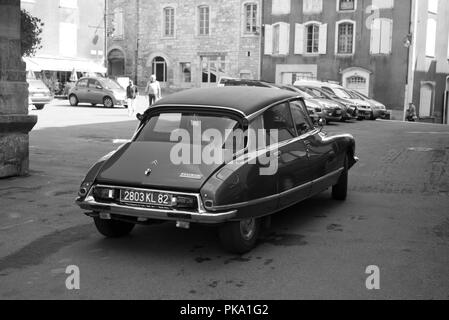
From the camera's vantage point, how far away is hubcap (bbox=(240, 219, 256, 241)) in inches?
232

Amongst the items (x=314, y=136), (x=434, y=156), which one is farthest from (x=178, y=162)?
(x=434, y=156)

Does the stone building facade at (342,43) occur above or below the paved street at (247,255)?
above

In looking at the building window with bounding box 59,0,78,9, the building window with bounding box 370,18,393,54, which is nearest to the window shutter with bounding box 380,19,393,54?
the building window with bounding box 370,18,393,54

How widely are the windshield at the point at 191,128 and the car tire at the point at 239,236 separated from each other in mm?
777

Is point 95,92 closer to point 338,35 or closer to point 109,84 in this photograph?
point 109,84

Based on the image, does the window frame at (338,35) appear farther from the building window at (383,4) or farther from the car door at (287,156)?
the car door at (287,156)

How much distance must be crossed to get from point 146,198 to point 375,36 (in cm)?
3337

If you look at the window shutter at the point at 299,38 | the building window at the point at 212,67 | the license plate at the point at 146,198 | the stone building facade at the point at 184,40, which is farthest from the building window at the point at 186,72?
the license plate at the point at 146,198

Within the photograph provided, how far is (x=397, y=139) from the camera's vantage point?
18.6 metres

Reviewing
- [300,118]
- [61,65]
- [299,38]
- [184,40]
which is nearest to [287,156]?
[300,118]

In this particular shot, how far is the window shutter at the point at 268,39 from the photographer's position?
4022cm

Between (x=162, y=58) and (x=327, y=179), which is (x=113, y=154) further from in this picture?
(x=162, y=58)

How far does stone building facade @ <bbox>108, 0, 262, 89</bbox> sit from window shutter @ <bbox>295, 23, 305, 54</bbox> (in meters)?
2.70

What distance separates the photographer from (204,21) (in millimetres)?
42812
